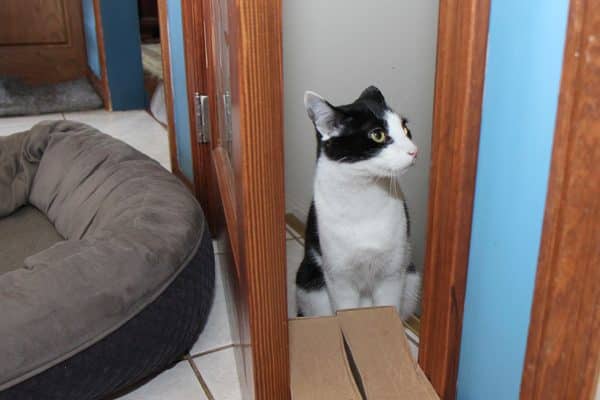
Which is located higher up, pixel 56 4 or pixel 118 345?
pixel 56 4

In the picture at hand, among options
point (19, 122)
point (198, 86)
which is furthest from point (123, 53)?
point (198, 86)

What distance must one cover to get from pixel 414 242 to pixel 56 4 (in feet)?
9.77

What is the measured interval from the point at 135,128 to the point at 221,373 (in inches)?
81.2

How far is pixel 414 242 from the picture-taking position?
1713 millimetres

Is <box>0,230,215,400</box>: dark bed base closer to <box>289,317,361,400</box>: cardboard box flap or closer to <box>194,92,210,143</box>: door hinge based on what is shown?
<box>289,317,361,400</box>: cardboard box flap

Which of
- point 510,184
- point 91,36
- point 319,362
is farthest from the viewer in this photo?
point 91,36

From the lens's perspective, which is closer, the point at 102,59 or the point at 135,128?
the point at 135,128

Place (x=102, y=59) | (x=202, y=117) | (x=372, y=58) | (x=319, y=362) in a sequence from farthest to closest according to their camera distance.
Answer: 1. (x=102, y=59)
2. (x=202, y=117)
3. (x=372, y=58)
4. (x=319, y=362)

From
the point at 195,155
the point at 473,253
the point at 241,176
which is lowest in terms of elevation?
the point at 195,155

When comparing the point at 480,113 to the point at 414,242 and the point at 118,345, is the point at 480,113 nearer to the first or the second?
the point at 118,345

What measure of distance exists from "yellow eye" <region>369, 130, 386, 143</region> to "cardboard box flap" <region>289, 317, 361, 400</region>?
346 mm

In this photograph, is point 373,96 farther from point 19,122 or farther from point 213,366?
point 19,122

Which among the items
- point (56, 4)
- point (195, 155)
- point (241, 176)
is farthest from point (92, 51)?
point (241, 176)

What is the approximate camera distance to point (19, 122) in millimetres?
3131
